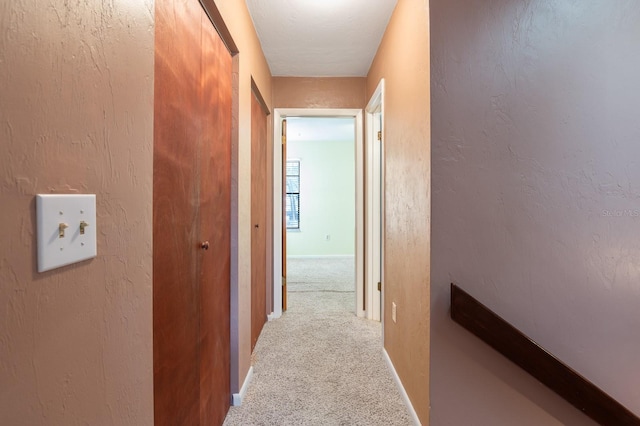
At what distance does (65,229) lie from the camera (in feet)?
1.75

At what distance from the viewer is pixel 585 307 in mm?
1419


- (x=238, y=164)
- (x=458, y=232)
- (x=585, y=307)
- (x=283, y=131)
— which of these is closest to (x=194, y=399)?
(x=238, y=164)

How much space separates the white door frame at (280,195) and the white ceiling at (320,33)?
35 centimetres

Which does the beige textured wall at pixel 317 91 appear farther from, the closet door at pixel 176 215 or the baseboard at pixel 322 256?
the baseboard at pixel 322 256

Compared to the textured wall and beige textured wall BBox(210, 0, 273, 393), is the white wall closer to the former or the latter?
beige textured wall BBox(210, 0, 273, 393)

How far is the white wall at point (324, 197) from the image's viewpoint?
631 centimetres

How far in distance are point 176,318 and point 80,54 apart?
0.83 meters

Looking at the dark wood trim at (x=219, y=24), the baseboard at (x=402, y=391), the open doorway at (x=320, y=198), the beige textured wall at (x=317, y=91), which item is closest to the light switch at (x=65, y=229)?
the dark wood trim at (x=219, y=24)

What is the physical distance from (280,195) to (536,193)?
7.07 ft

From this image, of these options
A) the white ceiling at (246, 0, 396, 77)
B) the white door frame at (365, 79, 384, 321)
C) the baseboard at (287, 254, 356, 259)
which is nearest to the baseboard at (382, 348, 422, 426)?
the white door frame at (365, 79, 384, 321)

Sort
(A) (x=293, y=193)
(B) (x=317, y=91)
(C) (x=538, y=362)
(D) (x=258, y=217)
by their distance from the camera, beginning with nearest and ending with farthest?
(C) (x=538, y=362) < (D) (x=258, y=217) < (B) (x=317, y=91) < (A) (x=293, y=193)

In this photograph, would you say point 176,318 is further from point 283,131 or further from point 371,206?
point 283,131

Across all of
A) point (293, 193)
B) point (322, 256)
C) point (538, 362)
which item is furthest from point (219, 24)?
point (322, 256)

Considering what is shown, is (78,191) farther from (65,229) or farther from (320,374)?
(320,374)
